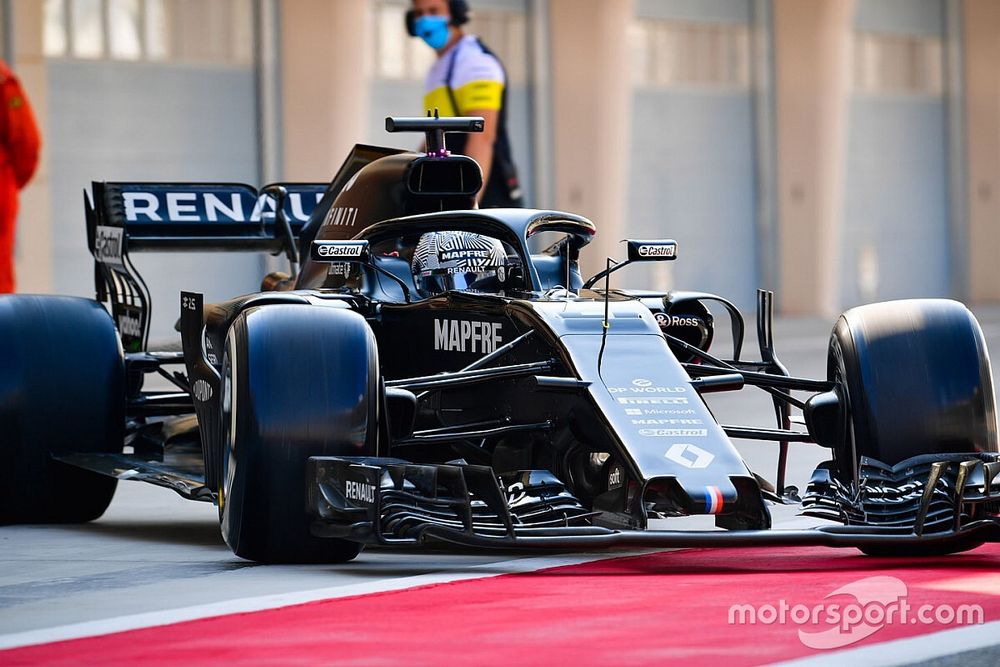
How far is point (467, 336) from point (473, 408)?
0.27 metres

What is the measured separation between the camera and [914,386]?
690cm

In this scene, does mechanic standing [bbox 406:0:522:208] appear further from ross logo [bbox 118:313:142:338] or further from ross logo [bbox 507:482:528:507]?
ross logo [bbox 507:482:528:507]

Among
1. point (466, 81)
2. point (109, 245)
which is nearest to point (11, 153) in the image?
point (466, 81)

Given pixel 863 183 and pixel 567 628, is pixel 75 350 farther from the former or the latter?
pixel 863 183

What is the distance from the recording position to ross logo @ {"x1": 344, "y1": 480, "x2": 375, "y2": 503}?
20.5ft

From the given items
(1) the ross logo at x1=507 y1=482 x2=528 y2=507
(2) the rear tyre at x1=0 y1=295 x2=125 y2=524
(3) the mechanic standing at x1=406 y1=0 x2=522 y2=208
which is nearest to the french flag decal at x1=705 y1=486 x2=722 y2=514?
(1) the ross logo at x1=507 y1=482 x2=528 y2=507

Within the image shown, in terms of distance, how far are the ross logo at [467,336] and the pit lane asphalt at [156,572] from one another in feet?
2.84

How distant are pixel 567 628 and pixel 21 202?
1576 cm

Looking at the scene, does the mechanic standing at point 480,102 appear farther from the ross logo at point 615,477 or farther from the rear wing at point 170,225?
the ross logo at point 615,477

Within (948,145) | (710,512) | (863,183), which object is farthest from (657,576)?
(948,145)

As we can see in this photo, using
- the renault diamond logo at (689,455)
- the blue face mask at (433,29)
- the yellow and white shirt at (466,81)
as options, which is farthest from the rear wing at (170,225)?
the blue face mask at (433,29)

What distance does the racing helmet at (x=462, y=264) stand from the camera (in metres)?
8.04

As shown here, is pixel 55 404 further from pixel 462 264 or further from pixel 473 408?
pixel 473 408

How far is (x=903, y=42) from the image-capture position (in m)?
30.0
